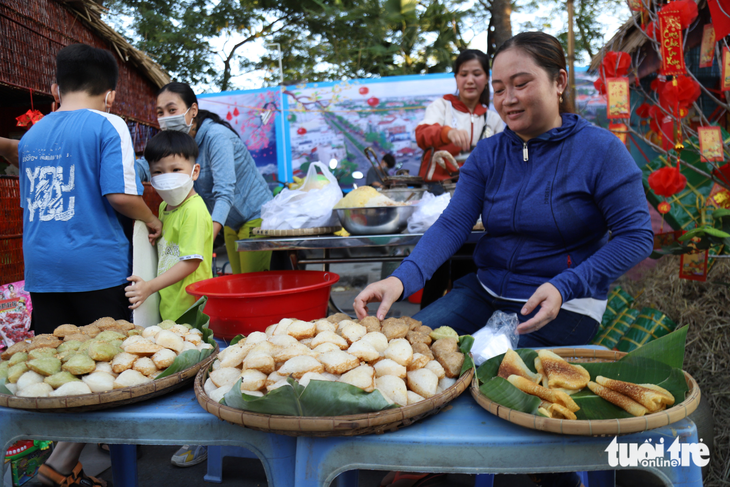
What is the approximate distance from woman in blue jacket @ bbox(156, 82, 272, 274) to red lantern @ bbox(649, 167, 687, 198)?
2.37 meters

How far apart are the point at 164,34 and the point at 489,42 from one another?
10.1 meters

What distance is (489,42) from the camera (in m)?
12.2

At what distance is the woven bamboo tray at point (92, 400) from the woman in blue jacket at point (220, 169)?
1.53 m

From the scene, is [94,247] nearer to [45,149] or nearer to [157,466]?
[45,149]

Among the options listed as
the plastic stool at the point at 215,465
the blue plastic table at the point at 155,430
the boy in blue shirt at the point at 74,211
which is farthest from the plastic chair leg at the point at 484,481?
the boy in blue shirt at the point at 74,211

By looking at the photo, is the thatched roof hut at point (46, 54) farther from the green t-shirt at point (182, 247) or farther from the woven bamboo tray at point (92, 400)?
the woven bamboo tray at point (92, 400)

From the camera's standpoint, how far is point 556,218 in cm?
166

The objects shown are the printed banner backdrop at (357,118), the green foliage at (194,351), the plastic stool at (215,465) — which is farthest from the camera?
the printed banner backdrop at (357,118)

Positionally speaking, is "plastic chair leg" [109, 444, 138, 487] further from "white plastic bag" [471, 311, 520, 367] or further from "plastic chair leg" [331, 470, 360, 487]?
"white plastic bag" [471, 311, 520, 367]

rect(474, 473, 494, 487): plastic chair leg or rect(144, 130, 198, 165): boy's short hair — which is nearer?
rect(474, 473, 494, 487): plastic chair leg

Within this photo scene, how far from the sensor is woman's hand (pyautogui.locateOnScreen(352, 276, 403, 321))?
144cm

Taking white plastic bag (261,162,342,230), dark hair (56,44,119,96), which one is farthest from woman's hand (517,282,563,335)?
dark hair (56,44,119,96)

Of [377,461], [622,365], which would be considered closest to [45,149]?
[377,461]

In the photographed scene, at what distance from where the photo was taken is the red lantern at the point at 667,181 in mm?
2396
